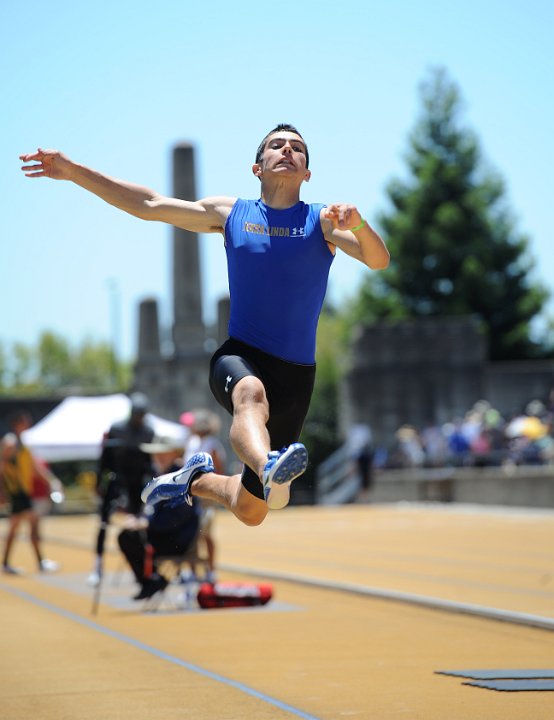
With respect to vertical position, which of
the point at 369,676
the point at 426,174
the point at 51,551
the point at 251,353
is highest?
the point at 426,174

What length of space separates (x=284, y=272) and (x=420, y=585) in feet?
28.3

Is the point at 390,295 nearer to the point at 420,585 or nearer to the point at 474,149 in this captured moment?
the point at 474,149

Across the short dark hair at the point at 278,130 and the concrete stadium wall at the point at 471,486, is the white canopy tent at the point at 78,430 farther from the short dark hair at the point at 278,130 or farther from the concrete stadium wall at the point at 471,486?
the short dark hair at the point at 278,130

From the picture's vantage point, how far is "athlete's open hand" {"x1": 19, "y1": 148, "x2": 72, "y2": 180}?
A: 26.2 feet

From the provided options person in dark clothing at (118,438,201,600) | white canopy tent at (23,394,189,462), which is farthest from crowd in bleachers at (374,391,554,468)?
person in dark clothing at (118,438,201,600)

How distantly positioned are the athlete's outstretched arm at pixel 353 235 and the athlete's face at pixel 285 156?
293mm

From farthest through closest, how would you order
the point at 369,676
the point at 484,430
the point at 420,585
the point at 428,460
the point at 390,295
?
the point at 390,295
the point at 428,460
the point at 484,430
the point at 420,585
the point at 369,676

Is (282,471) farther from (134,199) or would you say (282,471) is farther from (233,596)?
(233,596)

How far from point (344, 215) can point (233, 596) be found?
715cm

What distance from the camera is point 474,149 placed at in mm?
79312

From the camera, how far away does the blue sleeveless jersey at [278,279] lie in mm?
7801

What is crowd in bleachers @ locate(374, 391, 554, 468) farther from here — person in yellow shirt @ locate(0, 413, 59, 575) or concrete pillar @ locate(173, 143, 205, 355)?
concrete pillar @ locate(173, 143, 205, 355)

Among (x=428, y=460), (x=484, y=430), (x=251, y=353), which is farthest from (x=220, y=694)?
(x=428, y=460)

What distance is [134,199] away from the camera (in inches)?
319
